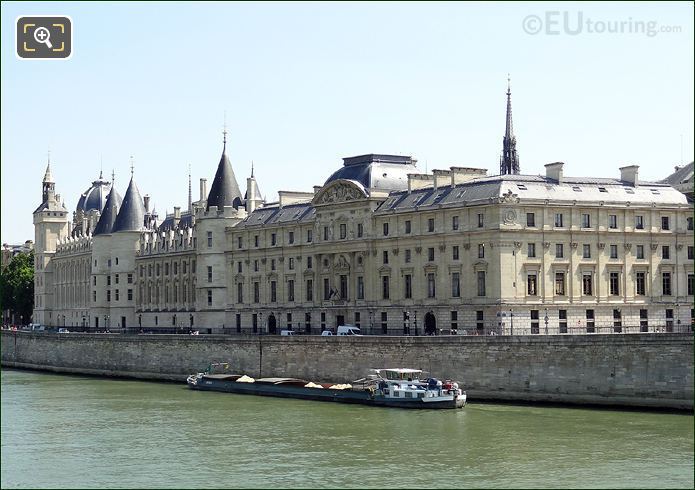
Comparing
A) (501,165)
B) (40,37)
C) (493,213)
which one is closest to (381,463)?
(40,37)

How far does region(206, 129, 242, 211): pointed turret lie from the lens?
11394cm

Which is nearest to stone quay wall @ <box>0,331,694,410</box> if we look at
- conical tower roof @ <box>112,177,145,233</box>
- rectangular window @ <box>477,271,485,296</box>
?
rectangular window @ <box>477,271,485,296</box>

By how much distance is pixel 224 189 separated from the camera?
4488 inches

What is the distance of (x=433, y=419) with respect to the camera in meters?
61.8

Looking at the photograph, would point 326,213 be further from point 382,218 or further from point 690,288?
point 690,288

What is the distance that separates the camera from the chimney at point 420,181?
3723 inches

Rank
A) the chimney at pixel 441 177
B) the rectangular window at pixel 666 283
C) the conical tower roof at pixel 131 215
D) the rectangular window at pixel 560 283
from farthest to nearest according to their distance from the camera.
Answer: the conical tower roof at pixel 131 215 < the chimney at pixel 441 177 < the rectangular window at pixel 666 283 < the rectangular window at pixel 560 283

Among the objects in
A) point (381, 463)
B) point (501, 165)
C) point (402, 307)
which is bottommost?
point (381, 463)

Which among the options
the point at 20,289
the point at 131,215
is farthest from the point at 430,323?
the point at 20,289

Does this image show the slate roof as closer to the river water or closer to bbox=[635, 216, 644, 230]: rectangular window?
Result: bbox=[635, 216, 644, 230]: rectangular window

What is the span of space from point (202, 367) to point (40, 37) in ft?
225

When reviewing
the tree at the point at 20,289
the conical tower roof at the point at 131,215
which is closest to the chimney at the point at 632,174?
the conical tower roof at the point at 131,215

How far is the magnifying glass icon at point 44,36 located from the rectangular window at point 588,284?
6468 cm

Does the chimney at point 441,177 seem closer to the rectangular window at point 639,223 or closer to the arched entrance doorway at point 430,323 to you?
the arched entrance doorway at point 430,323
